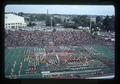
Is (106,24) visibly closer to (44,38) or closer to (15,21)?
(44,38)

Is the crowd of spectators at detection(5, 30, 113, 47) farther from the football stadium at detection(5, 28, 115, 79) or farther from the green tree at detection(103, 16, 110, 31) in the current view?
the green tree at detection(103, 16, 110, 31)

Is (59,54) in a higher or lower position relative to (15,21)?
lower

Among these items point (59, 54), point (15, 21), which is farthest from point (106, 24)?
point (15, 21)

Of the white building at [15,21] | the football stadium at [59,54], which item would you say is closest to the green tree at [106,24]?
the football stadium at [59,54]

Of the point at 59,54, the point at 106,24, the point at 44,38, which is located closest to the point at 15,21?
the point at 44,38

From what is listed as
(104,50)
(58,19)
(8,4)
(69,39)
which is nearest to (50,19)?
(58,19)

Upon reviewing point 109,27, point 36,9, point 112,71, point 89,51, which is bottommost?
point 112,71

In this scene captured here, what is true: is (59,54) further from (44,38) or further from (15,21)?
(15,21)

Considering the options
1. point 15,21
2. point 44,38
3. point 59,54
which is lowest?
point 59,54

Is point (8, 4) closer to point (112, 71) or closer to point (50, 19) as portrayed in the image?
point (50, 19)
